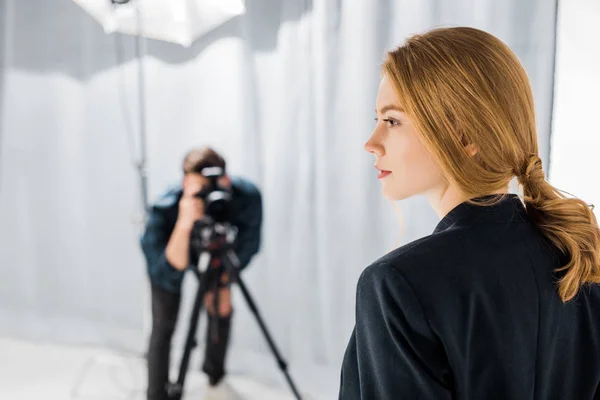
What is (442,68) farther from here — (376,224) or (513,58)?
(376,224)

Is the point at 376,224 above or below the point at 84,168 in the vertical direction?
below

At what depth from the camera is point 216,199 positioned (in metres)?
1.54

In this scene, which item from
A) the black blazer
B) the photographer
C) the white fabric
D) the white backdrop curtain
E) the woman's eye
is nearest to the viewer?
the black blazer

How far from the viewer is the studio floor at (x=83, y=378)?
5.32ft

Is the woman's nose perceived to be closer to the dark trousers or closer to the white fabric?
the white fabric

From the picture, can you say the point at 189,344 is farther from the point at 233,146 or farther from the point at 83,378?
the point at 233,146

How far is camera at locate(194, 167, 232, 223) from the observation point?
1.53m

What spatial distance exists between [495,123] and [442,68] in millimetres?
87

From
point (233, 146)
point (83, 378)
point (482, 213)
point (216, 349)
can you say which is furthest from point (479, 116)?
point (83, 378)

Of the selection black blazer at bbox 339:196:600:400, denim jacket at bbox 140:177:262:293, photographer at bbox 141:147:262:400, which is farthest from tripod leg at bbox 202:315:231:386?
black blazer at bbox 339:196:600:400

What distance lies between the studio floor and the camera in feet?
1.48

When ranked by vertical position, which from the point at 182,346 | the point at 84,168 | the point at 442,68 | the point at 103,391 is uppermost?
the point at 442,68

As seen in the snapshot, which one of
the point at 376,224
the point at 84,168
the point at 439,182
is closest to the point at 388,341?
the point at 439,182

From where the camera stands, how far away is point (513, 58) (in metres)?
0.70
